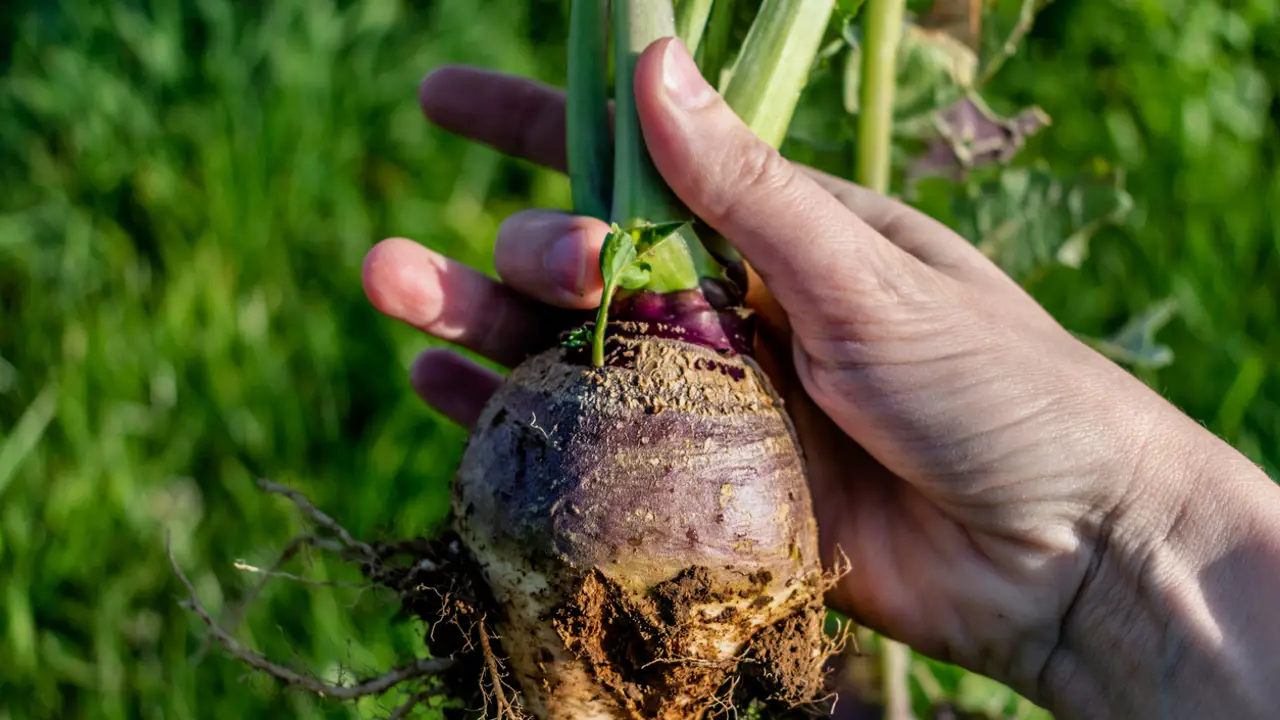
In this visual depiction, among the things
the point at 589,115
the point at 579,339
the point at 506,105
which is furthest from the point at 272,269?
the point at 579,339

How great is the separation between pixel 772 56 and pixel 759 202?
1.01 ft

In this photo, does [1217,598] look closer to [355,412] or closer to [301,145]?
[355,412]

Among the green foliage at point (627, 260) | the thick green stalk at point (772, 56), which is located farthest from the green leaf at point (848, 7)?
the green foliage at point (627, 260)

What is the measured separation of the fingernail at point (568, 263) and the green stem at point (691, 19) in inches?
16.6

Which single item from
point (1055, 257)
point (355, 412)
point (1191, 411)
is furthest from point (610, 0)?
point (1191, 411)

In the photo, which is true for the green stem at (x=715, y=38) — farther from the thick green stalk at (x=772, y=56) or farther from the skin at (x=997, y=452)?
the skin at (x=997, y=452)

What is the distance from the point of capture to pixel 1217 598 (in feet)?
5.91

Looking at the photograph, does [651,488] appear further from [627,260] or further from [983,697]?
[983,697]

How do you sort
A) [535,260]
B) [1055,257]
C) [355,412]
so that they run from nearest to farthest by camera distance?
[535,260] < [1055,257] < [355,412]

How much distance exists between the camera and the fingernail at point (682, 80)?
5.67 feet

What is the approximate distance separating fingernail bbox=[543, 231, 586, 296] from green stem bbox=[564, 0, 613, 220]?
0.12m

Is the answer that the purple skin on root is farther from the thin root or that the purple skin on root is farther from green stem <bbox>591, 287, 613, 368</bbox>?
the thin root

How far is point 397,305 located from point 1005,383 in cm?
120

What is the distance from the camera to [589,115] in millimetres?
2002
